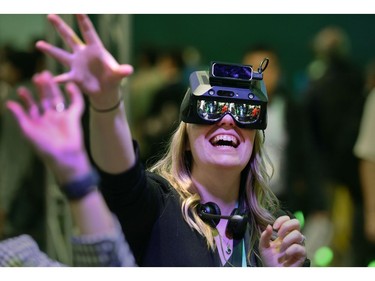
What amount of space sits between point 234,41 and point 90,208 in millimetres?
2600

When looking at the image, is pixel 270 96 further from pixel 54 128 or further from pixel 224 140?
pixel 54 128

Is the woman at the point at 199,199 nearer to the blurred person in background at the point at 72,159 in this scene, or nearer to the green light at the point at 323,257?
the blurred person in background at the point at 72,159

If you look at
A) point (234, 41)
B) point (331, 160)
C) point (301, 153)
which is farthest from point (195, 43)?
point (301, 153)

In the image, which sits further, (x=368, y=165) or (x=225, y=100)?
(x=368, y=165)

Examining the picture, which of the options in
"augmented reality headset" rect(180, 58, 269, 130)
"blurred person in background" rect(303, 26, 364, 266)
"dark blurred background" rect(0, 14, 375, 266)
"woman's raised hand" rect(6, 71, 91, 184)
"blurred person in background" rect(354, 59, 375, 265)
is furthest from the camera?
"blurred person in background" rect(303, 26, 364, 266)

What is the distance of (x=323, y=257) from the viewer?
2.44m

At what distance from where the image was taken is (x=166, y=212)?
1.82 metres

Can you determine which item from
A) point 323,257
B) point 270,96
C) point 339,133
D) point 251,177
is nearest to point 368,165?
point 339,133

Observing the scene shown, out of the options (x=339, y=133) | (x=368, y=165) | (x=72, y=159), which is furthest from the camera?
(x=339, y=133)

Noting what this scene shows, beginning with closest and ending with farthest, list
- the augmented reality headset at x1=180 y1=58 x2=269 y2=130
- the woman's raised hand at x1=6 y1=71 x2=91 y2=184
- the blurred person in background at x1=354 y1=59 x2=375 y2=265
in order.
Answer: the woman's raised hand at x1=6 y1=71 x2=91 y2=184, the augmented reality headset at x1=180 y1=58 x2=269 y2=130, the blurred person in background at x1=354 y1=59 x2=375 y2=265

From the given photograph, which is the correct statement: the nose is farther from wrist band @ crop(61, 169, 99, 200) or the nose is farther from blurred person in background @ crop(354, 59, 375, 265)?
blurred person in background @ crop(354, 59, 375, 265)

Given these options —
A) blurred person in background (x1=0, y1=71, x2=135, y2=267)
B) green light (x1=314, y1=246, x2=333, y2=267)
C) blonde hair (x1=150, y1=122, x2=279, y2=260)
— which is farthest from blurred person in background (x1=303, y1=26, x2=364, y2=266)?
blurred person in background (x1=0, y1=71, x2=135, y2=267)

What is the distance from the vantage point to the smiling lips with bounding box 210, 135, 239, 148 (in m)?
1.84
